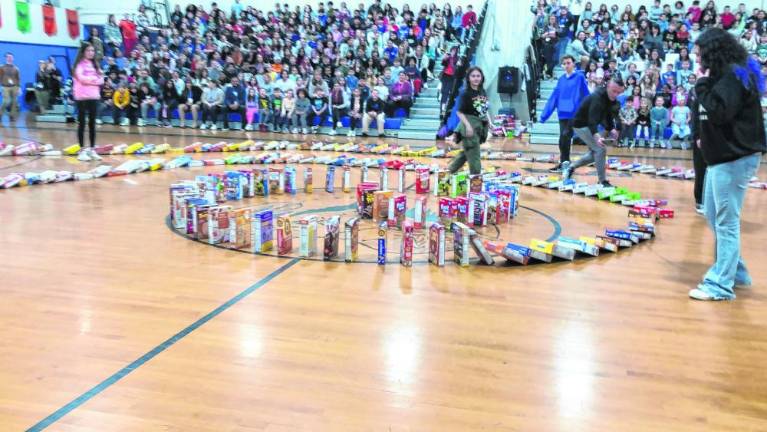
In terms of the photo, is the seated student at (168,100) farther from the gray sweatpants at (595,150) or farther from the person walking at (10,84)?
the gray sweatpants at (595,150)

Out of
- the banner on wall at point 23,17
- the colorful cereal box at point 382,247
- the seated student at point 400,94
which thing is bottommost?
the colorful cereal box at point 382,247

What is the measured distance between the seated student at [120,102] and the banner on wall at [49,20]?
6.81m

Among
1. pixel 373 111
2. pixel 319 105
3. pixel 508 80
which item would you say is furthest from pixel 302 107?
pixel 508 80

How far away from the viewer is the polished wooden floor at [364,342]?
248 cm

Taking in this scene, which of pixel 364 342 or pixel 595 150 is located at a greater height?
pixel 595 150

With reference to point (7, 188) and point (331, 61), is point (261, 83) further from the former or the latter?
point (7, 188)

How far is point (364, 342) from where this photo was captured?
10.3 ft

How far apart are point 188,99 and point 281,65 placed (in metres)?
2.80

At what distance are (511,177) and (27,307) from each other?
576 cm

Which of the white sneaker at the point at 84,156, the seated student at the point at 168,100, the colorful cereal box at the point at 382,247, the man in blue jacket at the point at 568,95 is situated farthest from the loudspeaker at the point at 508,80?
the colorful cereal box at the point at 382,247

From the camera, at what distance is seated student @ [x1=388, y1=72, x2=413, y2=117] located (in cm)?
1512

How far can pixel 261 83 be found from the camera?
52.4 feet

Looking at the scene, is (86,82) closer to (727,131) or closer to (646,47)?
(727,131)

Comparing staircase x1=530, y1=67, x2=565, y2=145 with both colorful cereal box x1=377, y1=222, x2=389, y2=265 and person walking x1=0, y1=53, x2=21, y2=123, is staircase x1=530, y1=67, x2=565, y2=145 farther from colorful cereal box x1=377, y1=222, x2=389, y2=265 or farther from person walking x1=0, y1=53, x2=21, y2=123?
person walking x1=0, y1=53, x2=21, y2=123
